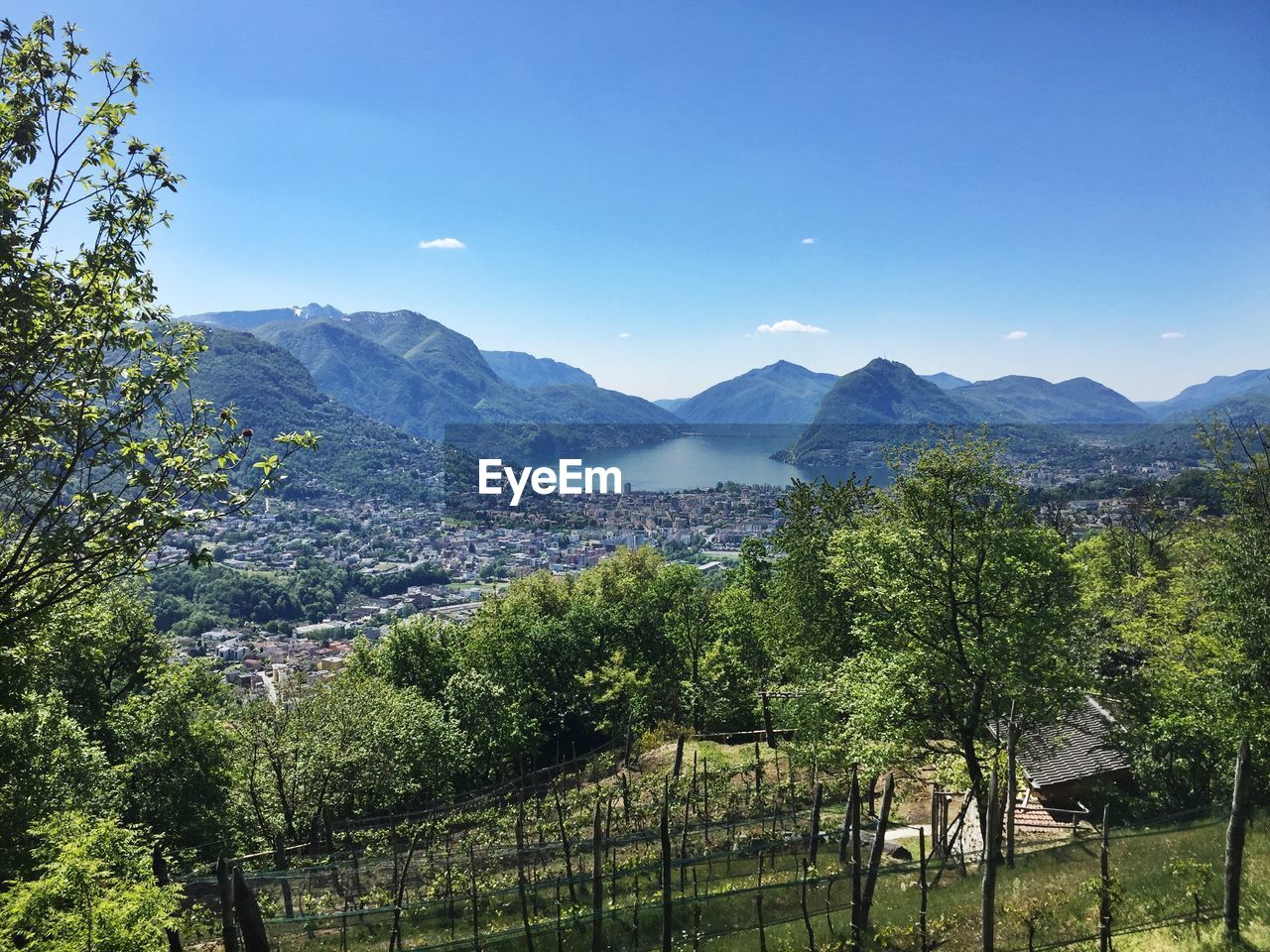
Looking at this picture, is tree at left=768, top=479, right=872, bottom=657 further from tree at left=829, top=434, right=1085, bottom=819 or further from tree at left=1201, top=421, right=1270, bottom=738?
tree at left=1201, top=421, right=1270, bottom=738

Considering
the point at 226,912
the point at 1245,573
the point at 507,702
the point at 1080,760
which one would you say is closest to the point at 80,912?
the point at 226,912

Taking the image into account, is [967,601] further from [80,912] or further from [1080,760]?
[80,912]

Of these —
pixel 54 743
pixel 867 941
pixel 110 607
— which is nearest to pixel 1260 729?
pixel 867 941

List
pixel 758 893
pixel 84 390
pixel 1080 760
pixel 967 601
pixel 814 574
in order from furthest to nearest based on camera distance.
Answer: pixel 1080 760 < pixel 814 574 < pixel 967 601 < pixel 758 893 < pixel 84 390

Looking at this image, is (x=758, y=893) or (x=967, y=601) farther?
(x=967, y=601)

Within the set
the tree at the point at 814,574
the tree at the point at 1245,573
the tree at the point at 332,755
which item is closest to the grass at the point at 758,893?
the tree at the point at 332,755

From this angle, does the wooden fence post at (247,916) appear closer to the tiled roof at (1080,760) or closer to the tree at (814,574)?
the tree at (814,574)

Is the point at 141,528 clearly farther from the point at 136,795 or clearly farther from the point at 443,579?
the point at 443,579

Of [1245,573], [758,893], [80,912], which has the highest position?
[1245,573]
